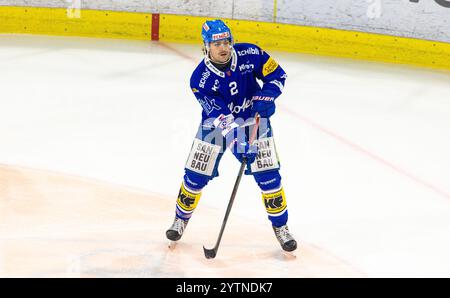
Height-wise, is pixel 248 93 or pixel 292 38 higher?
pixel 248 93

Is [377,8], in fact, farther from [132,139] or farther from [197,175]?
[197,175]

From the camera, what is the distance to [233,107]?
4.35 meters

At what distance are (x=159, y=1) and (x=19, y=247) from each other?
500cm

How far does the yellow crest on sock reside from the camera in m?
4.49

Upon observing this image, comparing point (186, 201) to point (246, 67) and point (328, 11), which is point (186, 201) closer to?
point (246, 67)

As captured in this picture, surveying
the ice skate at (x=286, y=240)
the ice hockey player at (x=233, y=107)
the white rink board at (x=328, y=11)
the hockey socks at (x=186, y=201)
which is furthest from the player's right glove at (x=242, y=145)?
the white rink board at (x=328, y=11)

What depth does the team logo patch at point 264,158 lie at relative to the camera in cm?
432

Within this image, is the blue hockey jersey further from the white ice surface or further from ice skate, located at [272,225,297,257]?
the white ice surface

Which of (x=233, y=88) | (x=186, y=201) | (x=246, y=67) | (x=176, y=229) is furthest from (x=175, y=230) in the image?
(x=246, y=67)

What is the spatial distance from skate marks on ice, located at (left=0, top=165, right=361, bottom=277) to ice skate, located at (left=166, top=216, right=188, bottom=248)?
0.06 metres

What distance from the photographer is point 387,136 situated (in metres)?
6.58

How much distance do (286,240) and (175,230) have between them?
A: 62 centimetres
